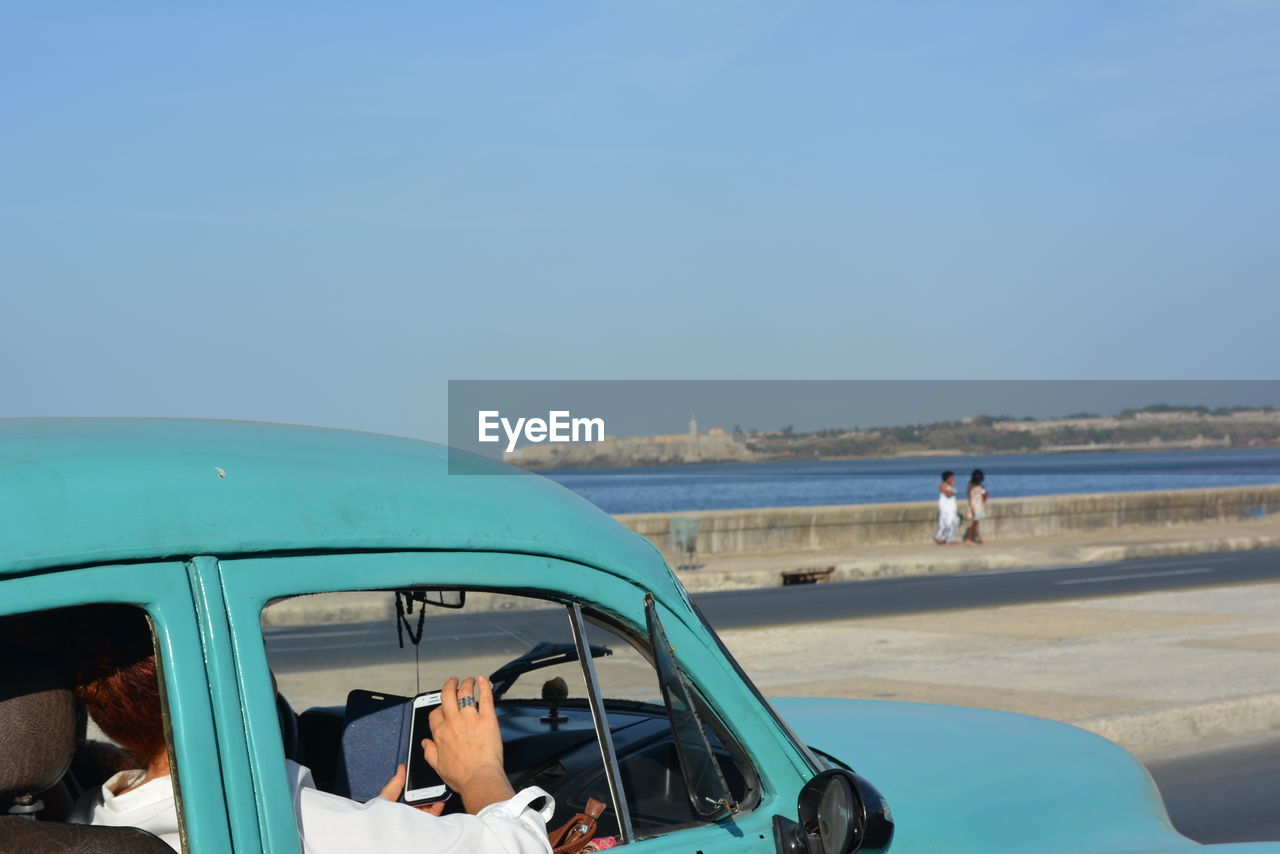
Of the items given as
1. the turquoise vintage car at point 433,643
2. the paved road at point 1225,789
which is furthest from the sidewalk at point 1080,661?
the turquoise vintage car at point 433,643

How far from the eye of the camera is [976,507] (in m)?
27.1

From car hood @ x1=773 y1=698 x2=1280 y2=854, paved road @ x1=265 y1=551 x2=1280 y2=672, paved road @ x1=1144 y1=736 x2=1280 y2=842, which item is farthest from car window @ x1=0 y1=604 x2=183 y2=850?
paved road @ x1=265 y1=551 x2=1280 y2=672

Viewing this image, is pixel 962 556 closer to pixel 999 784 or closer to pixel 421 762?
pixel 999 784

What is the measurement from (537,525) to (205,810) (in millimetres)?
668

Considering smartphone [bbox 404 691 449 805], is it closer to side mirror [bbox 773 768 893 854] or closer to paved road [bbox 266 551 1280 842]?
paved road [bbox 266 551 1280 842]

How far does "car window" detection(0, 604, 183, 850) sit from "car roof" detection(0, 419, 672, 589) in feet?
0.36

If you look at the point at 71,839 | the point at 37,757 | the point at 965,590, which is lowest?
the point at 965,590

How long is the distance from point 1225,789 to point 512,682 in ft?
20.0

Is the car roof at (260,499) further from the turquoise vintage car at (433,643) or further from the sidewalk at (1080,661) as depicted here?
the sidewalk at (1080,661)

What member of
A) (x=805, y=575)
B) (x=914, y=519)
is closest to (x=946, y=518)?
(x=914, y=519)

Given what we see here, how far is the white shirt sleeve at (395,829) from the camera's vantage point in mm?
1986

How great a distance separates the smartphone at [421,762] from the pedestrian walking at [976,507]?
25027 mm

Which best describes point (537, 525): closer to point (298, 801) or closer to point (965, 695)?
point (298, 801)

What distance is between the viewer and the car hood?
105 inches
